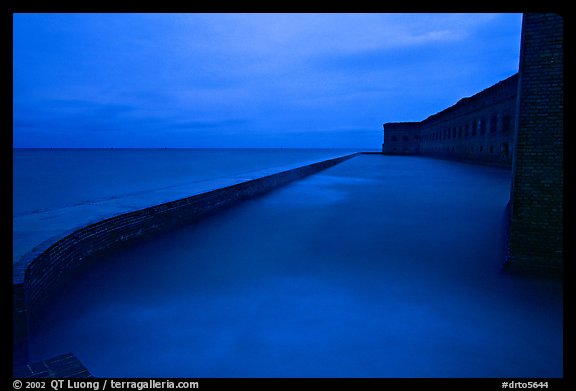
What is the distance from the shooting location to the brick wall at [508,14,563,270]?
4.07 m

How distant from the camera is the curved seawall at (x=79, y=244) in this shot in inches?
106

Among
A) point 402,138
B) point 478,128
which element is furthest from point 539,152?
point 402,138

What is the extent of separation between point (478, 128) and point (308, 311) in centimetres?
3339

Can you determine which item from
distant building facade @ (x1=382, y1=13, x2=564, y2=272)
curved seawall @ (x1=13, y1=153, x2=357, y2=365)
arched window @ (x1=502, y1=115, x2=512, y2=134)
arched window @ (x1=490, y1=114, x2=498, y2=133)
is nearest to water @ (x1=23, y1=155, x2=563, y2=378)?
curved seawall @ (x1=13, y1=153, x2=357, y2=365)

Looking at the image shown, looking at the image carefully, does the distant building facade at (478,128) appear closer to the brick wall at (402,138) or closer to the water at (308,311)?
the brick wall at (402,138)

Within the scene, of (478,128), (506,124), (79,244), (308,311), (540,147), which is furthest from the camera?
(478,128)

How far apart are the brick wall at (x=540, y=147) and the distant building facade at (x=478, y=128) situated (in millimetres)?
22823

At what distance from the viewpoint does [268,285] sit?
14.2 ft

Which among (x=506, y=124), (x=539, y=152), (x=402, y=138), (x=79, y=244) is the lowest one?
(x=79, y=244)

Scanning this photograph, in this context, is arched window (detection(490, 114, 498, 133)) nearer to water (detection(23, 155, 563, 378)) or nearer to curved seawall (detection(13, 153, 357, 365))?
water (detection(23, 155, 563, 378))

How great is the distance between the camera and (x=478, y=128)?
30.5m

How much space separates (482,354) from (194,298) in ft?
10.1

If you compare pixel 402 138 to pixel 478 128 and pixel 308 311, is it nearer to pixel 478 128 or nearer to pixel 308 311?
pixel 478 128
